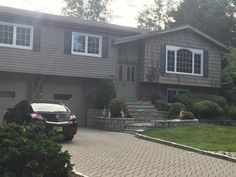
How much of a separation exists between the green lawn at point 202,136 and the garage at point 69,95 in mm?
7204

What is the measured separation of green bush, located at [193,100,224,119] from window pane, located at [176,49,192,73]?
402 centimetres

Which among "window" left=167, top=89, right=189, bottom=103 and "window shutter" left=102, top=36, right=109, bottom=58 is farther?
"window" left=167, top=89, right=189, bottom=103

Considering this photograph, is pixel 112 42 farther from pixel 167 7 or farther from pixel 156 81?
pixel 167 7

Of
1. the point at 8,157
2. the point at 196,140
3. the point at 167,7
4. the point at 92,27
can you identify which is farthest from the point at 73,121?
the point at 167,7

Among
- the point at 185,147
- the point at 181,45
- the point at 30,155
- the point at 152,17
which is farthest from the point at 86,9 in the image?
the point at 30,155

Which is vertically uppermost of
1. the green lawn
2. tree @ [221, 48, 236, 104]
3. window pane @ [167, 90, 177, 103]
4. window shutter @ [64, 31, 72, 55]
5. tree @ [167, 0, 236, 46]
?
tree @ [167, 0, 236, 46]

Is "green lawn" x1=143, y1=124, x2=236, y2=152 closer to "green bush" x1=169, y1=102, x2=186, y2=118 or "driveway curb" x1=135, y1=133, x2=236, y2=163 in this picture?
"driveway curb" x1=135, y1=133, x2=236, y2=163

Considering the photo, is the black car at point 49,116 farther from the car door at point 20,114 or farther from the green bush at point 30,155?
the green bush at point 30,155

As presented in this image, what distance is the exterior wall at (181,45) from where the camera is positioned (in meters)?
27.0

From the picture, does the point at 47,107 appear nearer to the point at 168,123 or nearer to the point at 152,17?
the point at 168,123

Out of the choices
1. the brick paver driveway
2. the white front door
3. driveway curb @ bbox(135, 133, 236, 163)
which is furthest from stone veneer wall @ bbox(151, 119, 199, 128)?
the white front door

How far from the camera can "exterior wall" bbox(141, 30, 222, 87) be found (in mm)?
27000

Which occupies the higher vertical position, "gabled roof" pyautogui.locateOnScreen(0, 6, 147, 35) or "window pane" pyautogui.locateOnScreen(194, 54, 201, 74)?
"gabled roof" pyautogui.locateOnScreen(0, 6, 147, 35)

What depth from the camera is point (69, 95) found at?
2556 centimetres
